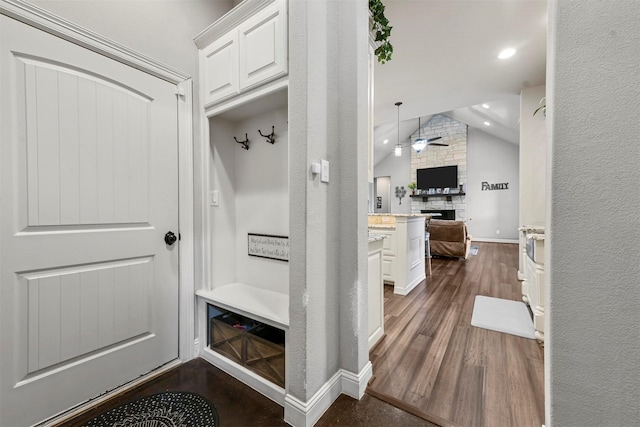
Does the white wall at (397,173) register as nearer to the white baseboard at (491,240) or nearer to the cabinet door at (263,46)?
the white baseboard at (491,240)

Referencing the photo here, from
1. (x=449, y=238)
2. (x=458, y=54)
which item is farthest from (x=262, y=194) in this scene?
(x=449, y=238)

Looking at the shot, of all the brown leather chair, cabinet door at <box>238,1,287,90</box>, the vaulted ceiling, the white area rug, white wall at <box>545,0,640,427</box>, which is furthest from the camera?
the brown leather chair

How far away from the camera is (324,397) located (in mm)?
1380

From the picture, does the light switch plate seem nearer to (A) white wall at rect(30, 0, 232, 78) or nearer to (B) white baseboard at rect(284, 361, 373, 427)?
(B) white baseboard at rect(284, 361, 373, 427)

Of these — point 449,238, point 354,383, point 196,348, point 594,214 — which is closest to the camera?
point 594,214

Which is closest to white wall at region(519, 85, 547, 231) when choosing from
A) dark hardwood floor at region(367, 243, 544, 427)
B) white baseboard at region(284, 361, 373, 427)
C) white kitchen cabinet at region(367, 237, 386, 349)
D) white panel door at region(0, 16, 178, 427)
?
dark hardwood floor at region(367, 243, 544, 427)

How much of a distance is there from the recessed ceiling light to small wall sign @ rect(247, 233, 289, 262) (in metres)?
3.75

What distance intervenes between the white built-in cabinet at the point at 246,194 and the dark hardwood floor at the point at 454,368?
2.61 ft

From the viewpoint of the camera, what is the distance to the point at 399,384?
63.2 inches

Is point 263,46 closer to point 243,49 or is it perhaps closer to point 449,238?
point 243,49

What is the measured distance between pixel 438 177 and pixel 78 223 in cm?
944

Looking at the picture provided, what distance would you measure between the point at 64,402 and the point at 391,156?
10378mm

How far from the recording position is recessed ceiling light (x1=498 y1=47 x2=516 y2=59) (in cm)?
320

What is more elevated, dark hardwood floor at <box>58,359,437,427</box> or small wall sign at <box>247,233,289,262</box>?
small wall sign at <box>247,233,289,262</box>
